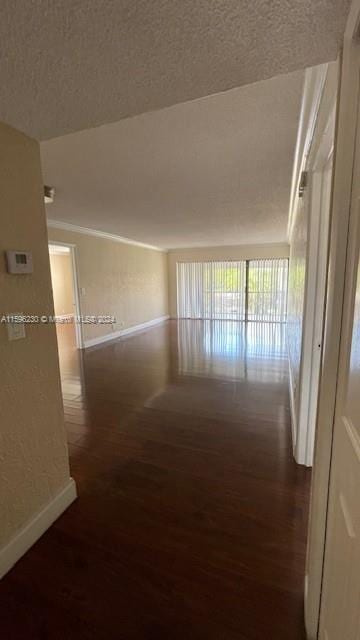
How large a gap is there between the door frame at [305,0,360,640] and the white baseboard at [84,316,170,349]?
5037 mm

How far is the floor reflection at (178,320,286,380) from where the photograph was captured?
13.1ft

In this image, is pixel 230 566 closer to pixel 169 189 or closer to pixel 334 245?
pixel 334 245

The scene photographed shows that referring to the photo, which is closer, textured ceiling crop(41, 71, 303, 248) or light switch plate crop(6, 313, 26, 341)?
light switch plate crop(6, 313, 26, 341)

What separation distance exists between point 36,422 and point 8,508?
15.5 inches

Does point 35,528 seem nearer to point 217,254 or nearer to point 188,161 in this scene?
point 188,161

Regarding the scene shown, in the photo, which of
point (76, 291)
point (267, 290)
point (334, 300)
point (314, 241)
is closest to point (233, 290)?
point (267, 290)

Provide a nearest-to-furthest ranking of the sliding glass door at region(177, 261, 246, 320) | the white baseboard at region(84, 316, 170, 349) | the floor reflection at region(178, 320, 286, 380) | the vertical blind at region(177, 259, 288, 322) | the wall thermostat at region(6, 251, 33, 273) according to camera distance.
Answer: the wall thermostat at region(6, 251, 33, 273), the floor reflection at region(178, 320, 286, 380), the white baseboard at region(84, 316, 170, 349), the vertical blind at region(177, 259, 288, 322), the sliding glass door at region(177, 261, 246, 320)

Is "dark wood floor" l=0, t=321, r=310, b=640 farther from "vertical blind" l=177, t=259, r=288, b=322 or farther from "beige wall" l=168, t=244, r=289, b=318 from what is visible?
"beige wall" l=168, t=244, r=289, b=318

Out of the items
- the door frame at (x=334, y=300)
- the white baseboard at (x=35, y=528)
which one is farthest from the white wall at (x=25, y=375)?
the door frame at (x=334, y=300)

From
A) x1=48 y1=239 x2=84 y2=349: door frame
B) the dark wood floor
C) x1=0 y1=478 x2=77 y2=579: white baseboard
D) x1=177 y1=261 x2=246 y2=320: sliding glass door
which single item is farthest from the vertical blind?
x1=0 y1=478 x2=77 y2=579: white baseboard

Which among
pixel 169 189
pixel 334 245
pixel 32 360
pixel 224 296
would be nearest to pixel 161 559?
pixel 32 360

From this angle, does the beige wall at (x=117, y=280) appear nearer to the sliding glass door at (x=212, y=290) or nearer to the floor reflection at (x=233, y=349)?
the sliding glass door at (x=212, y=290)

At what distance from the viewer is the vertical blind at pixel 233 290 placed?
769 cm

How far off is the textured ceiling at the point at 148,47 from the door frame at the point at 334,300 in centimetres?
14
